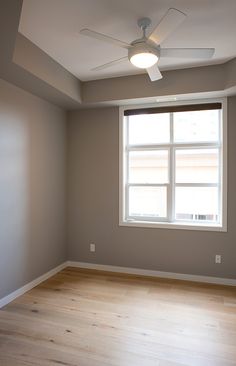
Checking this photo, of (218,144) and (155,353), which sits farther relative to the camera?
(218,144)

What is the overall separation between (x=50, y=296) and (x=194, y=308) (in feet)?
5.53

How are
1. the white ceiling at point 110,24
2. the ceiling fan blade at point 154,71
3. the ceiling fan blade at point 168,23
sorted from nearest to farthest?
the ceiling fan blade at point 168,23
the white ceiling at point 110,24
the ceiling fan blade at point 154,71

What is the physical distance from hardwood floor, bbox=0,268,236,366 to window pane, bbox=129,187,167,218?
38.4 inches

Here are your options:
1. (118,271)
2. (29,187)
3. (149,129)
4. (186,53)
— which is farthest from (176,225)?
(186,53)

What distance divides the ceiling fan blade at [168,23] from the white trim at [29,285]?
9.93 ft

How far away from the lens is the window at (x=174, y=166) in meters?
3.58

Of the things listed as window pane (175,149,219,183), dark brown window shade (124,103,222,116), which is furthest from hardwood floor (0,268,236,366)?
dark brown window shade (124,103,222,116)

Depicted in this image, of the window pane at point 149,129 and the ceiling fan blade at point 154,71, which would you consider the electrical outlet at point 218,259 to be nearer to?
the window pane at point 149,129

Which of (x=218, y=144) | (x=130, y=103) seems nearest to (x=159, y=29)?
(x=130, y=103)

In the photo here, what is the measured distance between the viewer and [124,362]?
1.99m

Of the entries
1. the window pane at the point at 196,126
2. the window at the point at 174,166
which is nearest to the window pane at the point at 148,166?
the window at the point at 174,166

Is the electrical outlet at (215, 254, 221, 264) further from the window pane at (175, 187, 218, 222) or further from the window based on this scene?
the window pane at (175, 187, 218, 222)

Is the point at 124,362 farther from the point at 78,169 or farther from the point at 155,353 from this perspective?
the point at 78,169

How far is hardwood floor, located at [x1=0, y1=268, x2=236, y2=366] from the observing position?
2.05 meters
